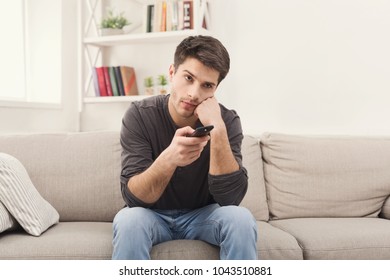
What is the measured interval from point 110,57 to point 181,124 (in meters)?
1.66

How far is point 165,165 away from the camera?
1.49 m

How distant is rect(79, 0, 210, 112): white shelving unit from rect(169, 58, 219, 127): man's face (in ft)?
4.14

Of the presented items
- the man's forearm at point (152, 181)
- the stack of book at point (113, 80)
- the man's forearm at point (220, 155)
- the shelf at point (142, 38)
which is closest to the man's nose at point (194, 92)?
the man's forearm at point (220, 155)

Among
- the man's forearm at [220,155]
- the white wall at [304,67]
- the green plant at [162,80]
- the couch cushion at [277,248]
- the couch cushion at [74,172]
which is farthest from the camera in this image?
the green plant at [162,80]

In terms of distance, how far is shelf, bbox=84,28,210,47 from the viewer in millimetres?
2842

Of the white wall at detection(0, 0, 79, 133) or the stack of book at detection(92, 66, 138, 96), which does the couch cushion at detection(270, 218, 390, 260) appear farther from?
the white wall at detection(0, 0, 79, 133)

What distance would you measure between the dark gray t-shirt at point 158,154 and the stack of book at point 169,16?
125 cm

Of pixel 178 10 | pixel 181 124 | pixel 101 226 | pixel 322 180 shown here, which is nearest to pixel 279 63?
pixel 178 10

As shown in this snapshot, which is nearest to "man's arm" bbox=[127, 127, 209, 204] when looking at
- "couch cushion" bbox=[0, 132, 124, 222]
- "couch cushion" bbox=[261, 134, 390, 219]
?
"couch cushion" bbox=[0, 132, 124, 222]

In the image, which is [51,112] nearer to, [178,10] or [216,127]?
[178,10]

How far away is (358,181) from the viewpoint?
217 centimetres

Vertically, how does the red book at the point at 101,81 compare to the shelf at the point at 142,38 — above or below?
below

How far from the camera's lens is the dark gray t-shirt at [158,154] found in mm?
1609

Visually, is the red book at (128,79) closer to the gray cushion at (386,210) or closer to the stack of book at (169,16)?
the stack of book at (169,16)
